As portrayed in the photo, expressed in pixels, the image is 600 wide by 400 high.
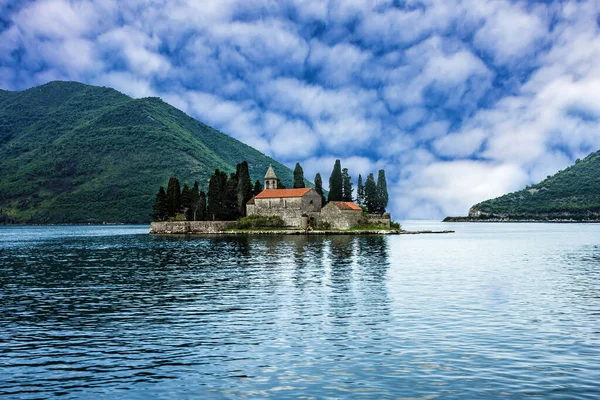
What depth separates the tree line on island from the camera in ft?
403

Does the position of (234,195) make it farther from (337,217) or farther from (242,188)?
(337,217)

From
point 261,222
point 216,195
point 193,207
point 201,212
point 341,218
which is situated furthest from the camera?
point 193,207

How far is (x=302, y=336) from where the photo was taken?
1934 centimetres

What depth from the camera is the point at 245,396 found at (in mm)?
12859

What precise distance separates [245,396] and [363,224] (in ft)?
353

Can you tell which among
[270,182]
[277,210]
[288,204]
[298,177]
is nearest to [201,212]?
[270,182]

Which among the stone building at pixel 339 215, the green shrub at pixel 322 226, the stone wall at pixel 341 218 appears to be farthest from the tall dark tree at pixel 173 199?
the stone building at pixel 339 215

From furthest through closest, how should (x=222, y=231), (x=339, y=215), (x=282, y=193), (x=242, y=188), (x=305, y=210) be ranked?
(x=242, y=188), (x=222, y=231), (x=282, y=193), (x=305, y=210), (x=339, y=215)

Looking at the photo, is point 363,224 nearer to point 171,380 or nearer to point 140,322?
point 140,322

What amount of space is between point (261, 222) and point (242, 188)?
35.3 feet

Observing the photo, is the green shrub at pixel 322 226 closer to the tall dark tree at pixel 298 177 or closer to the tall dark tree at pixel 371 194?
the tall dark tree at pixel 298 177

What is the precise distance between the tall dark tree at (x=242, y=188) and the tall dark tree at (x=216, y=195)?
3603mm

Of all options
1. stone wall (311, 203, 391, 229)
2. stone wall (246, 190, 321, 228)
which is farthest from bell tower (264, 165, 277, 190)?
stone wall (311, 203, 391, 229)

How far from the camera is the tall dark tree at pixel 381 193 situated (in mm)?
132250
